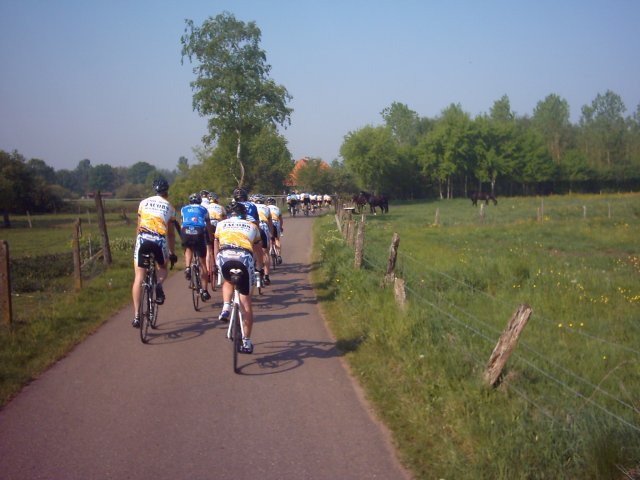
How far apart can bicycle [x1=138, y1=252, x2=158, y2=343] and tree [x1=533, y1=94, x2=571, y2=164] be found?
95744mm

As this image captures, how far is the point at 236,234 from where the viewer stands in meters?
7.84

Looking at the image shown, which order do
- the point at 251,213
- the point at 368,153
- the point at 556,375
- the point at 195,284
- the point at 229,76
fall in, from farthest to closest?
the point at 368,153
the point at 229,76
the point at 251,213
the point at 195,284
the point at 556,375

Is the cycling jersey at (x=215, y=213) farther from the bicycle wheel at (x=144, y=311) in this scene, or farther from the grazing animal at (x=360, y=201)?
the grazing animal at (x=360, y=201)

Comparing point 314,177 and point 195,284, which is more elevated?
point 314,177

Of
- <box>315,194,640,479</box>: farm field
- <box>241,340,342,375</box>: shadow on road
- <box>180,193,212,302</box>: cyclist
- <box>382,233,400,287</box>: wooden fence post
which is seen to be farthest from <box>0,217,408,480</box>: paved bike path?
<box>180,193,212,302</box>: cyclist

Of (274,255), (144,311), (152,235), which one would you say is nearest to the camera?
(152,235)

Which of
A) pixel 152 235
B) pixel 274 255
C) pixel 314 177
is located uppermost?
pixel 314 177

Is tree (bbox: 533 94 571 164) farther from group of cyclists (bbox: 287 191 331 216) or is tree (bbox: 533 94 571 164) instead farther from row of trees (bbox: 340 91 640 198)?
group of cyclists (bbox: 287 191 331 216)

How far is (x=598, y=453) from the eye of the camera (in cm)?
440

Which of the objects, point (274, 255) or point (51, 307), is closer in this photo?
point (51, 307)

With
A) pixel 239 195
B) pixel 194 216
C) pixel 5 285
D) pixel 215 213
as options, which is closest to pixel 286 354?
pixel 239 195

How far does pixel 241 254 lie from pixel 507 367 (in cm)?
333

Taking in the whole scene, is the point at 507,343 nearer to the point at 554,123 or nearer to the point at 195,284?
the point at 195,284

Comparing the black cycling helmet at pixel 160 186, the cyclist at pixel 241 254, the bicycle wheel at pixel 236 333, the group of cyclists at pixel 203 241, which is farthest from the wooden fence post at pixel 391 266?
the black cycling helmet at pixel 160 186
